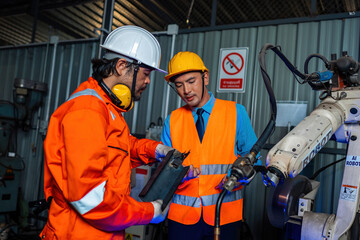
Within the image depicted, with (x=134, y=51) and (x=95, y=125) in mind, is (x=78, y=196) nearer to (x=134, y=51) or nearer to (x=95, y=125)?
(x=95, y=125)

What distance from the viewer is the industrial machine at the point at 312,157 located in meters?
1.53

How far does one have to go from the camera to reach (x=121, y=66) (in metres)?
1.76

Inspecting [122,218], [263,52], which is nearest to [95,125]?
[122,218]

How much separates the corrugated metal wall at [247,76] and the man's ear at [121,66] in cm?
252

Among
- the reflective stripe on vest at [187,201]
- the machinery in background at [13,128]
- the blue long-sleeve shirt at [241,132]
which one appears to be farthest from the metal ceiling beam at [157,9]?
the reflective stripe on vest at [187,201]

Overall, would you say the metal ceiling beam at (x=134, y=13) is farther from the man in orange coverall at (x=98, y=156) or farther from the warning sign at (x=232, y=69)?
the man in orange coverall at (x=98, y=156)

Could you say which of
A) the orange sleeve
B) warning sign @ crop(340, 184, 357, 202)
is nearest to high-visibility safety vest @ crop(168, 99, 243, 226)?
warning sign @ crop(340, 184, 357, 202)

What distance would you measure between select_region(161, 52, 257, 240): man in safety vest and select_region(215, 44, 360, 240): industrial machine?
467 mm

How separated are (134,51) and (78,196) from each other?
0.98 meters

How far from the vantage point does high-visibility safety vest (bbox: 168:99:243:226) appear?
7.15 ft

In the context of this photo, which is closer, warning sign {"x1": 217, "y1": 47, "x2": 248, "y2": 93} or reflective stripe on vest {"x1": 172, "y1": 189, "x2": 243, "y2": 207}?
reflective stripe on vest {"x1": 172, "y1": 189, "x2": 243, "y2": 207}

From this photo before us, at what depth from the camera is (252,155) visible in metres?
1.60

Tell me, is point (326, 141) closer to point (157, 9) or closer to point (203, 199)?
point (203, 199)

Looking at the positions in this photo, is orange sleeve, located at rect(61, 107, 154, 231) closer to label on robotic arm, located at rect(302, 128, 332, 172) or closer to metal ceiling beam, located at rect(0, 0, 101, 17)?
label on robotic arm, located at rect(302, 128, 332, 172)
